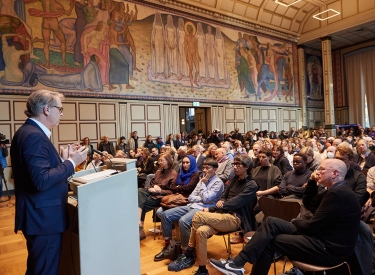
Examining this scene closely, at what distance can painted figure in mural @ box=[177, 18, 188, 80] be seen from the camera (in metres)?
12.9

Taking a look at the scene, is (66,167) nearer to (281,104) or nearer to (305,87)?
(281,104)

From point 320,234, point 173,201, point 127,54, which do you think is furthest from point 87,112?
point 320,234

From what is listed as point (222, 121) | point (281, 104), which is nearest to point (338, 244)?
point (222, 121)

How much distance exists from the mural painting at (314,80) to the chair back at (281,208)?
56.7 feet

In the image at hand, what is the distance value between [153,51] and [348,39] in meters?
12.9

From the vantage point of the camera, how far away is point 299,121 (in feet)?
59.1

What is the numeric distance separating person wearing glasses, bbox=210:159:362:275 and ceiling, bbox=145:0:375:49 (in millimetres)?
11898

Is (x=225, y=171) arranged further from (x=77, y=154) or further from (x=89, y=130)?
(x=89, y=130)

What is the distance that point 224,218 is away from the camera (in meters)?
3.29

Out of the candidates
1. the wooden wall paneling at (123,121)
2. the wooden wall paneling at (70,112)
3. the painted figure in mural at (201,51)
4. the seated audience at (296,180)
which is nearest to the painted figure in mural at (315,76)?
the painted figure in mural at (201,51)

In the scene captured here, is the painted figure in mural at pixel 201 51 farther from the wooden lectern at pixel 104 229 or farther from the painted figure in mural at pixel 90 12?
the wooden lectern at pixel 104 229

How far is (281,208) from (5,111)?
904cm

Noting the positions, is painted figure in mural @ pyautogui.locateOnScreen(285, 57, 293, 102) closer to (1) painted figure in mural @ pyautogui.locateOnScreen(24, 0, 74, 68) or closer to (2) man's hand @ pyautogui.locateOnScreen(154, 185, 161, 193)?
(1) painted figure in mural @ pyautogui.locateOnScreen(24, 0, 74, 68)

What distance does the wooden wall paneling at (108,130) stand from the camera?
10984mm
